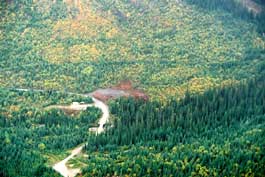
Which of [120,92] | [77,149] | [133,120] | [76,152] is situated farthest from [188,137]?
[120,92]

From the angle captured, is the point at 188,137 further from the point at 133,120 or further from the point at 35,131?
the point at 35,131

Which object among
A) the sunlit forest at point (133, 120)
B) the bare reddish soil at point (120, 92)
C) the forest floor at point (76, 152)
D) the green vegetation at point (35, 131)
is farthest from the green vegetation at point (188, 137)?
the green vegetation at point (35, 131)

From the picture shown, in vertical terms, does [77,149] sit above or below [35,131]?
below

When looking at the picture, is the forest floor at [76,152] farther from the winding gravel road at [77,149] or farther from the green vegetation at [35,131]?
the green vegetation at [35,131]

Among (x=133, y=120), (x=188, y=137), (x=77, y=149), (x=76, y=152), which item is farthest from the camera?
(x=133, y=120)

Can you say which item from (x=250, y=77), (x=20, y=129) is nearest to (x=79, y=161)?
(x=20, y=129)

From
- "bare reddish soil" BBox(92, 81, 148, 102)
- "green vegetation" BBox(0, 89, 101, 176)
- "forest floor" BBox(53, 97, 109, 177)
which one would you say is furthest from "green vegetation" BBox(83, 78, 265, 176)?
"green vegetation" BBox(0, 89, 101, 176)

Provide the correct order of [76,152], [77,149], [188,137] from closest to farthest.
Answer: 1. [76,152]
2. [77,149]
3. [188,137]
